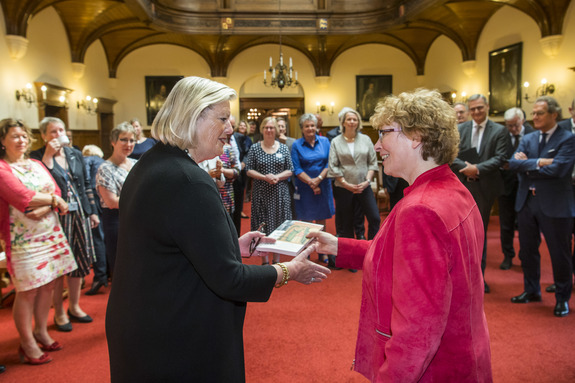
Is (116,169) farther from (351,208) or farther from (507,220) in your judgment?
(507,220)

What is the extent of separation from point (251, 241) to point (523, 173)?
3.23 metres

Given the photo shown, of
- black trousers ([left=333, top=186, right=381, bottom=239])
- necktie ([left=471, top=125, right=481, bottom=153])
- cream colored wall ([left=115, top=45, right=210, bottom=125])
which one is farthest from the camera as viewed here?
cream colored wall ([left=115, top=45, right=210, bottom=125])

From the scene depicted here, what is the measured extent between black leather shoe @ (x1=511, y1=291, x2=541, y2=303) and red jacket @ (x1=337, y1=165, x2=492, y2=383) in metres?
3.08

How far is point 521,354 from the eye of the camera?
9.96ft

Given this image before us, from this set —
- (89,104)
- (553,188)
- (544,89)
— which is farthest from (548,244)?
(89,104)

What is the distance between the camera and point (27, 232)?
3.01 m

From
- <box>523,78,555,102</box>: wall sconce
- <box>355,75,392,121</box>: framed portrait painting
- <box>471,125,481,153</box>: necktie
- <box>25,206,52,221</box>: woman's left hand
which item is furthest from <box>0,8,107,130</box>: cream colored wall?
<box>523,78,555,102</box>: wall sconce

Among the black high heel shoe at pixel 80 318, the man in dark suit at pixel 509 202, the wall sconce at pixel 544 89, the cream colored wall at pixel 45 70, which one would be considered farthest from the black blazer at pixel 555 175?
the cream colored wall at pixel 45 70

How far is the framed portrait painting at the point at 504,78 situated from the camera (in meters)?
10.5

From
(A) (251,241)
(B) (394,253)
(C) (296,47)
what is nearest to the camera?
(B) (394,253)

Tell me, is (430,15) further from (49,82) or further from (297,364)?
(297,364)

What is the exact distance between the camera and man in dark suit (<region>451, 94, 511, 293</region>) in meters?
4.06

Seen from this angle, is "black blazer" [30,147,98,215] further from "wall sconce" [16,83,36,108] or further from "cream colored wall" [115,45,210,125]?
"cream colored wall" [115,45,210,125]

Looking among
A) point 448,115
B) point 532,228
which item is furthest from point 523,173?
point 448,115
